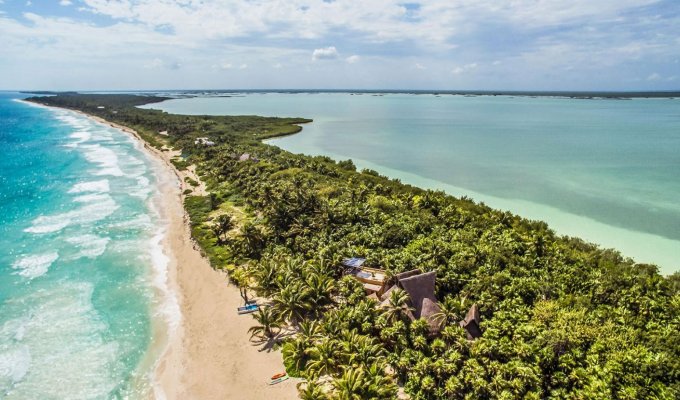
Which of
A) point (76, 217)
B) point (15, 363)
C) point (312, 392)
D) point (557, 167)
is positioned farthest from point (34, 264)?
point (557, 167)

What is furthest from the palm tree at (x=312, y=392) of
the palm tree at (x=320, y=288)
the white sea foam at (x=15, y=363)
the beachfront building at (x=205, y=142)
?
the beachfront building at (x=205, y=142)

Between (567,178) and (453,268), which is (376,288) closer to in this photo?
(453,268)

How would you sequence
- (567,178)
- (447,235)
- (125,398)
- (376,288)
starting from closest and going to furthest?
1. (125,398)
2. (376,288)
3. (447,235)
4. (567,178)

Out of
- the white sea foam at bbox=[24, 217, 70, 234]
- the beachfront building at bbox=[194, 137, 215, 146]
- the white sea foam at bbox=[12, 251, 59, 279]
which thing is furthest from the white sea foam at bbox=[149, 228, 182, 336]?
the beachfront building at bbox=[194, 137, 215, 146]

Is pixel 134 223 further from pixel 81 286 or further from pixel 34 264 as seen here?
pixel 81 286

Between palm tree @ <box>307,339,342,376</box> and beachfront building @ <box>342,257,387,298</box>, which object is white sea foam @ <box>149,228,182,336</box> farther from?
beachfront building @ <box>342,257,387,298</box>

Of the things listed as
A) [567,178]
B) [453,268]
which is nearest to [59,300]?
[453,268]
